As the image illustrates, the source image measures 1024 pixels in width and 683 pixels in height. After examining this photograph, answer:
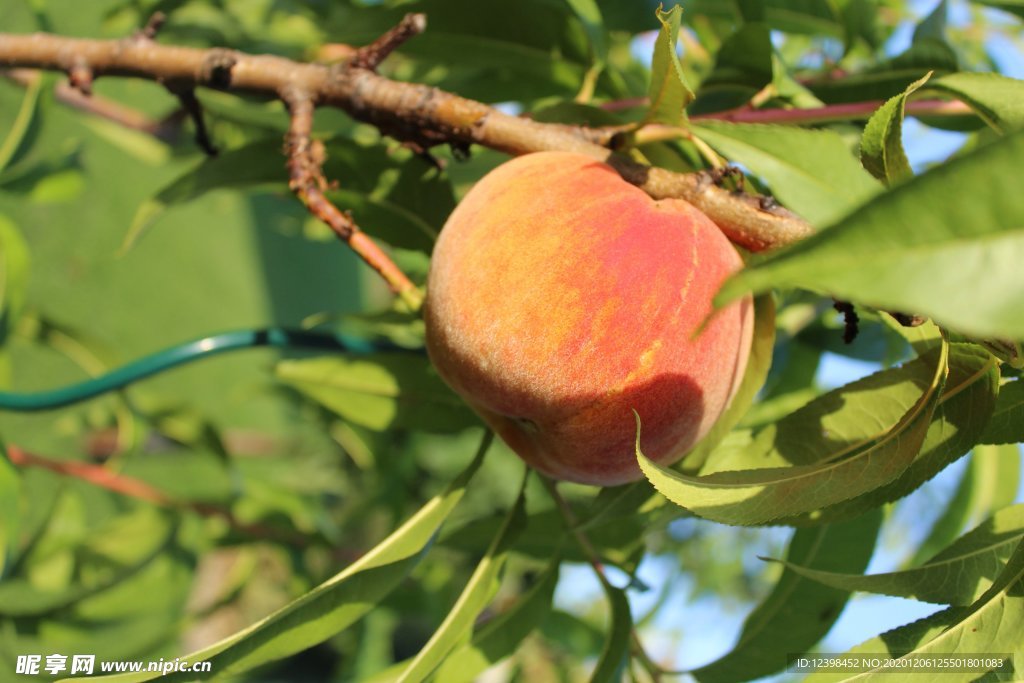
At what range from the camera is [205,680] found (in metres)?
Answer: 0.65

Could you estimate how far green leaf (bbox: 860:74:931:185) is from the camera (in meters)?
0.56

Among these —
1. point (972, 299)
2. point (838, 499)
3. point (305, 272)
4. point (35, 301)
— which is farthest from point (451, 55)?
point (305, 272)

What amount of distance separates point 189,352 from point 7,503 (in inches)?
11.1

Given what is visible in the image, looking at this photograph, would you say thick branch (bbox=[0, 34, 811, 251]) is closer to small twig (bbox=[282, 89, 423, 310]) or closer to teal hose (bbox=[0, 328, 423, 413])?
small twig (bbox=[282, 89, 423, 310])

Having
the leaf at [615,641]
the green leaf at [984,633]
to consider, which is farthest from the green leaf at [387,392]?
the green leaf at [984,633]

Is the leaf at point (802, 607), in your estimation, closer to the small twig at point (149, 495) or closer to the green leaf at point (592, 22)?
the green leaf at point (592, 22)

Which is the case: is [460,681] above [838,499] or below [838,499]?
below

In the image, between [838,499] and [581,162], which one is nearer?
[838,499]

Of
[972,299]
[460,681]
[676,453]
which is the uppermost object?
[972,299]

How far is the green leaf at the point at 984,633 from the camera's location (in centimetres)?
64

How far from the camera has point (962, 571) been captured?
0.70 metres

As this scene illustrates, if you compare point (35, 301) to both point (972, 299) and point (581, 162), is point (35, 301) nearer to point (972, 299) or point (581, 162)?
point (581, 162)

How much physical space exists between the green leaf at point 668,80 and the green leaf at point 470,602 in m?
0.39

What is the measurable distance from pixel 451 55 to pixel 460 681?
2.37ft
